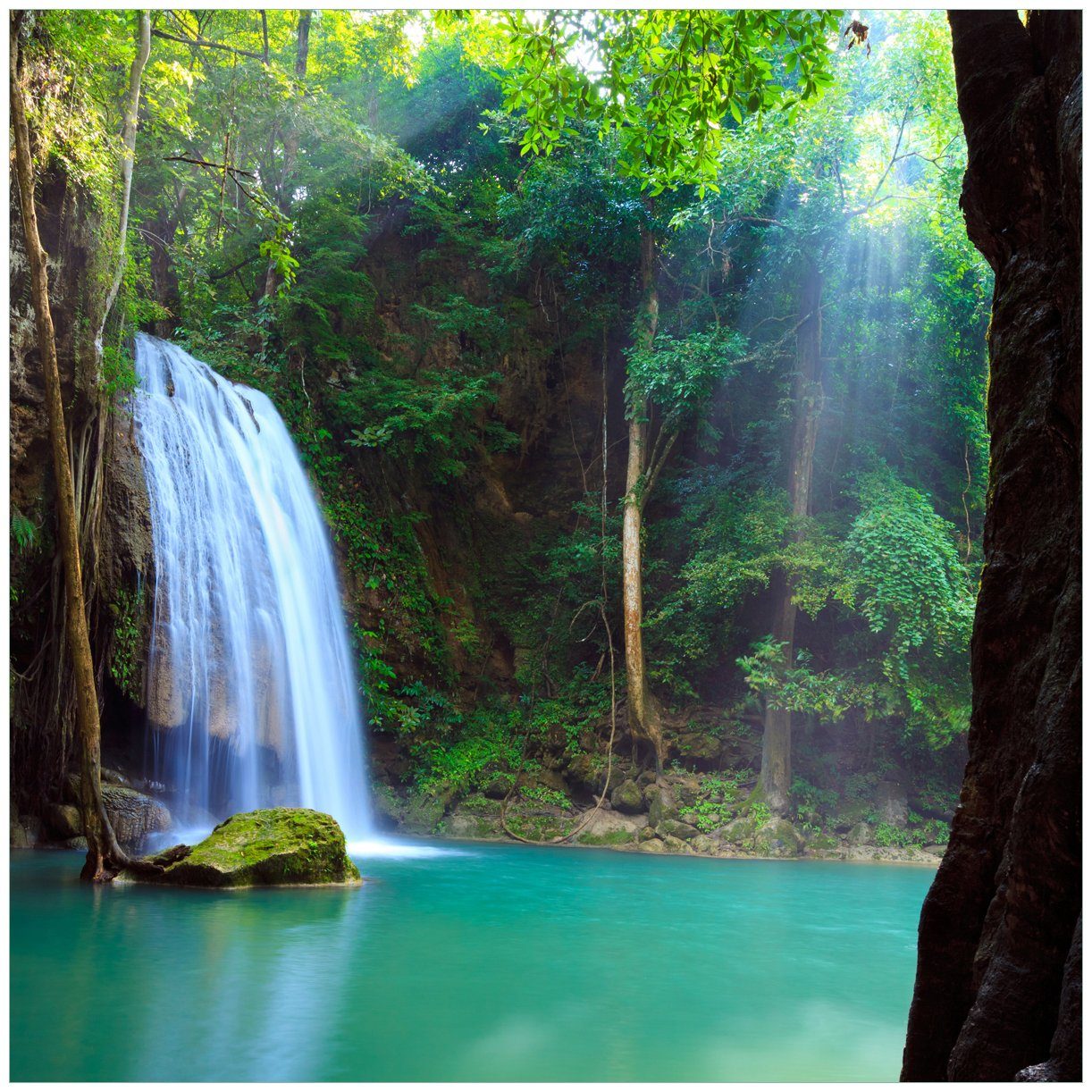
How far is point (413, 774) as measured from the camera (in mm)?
12953

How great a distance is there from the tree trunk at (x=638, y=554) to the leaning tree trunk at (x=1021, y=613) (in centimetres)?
1049

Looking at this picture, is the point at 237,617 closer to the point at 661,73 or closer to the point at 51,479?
the point at 51,479

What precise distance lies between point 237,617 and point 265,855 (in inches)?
160

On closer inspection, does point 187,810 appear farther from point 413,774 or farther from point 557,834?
point 557,834

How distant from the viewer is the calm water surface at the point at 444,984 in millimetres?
3748

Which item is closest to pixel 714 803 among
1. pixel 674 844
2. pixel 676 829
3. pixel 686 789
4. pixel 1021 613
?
pixel 686 789

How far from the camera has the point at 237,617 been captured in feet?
35.0

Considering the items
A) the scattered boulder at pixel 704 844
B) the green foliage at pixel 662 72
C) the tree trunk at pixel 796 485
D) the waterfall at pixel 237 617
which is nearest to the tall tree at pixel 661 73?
the green foliage at pixel 662 72

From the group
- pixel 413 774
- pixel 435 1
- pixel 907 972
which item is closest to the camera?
pixel 435 1

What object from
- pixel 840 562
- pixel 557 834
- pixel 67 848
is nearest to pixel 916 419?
pixel 840 562

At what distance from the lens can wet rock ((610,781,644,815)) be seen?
12.3 meters

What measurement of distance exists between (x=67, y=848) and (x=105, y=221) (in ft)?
20.1

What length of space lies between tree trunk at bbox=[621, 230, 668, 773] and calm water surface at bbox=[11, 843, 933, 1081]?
15.6 ft

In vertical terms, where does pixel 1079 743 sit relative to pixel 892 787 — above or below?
above
